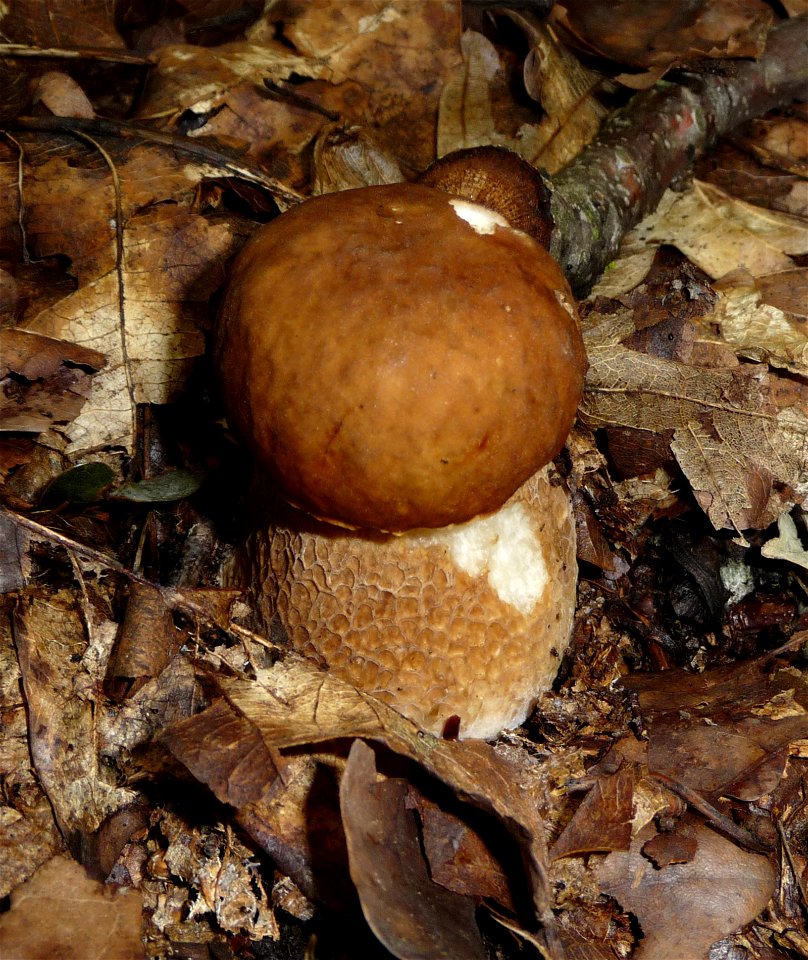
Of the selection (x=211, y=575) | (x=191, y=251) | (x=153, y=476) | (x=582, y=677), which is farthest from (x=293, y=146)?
(x=582, y=677)

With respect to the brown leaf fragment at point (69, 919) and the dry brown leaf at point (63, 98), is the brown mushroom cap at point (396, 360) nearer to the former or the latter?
the brown leaf fragment at point (69, 919)

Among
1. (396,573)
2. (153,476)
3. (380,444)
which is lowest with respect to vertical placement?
(153,476)

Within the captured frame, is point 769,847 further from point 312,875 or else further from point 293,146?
point 293,146

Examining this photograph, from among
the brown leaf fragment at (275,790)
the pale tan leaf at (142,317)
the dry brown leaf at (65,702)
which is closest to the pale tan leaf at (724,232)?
the pale tan leaf at (142,317)

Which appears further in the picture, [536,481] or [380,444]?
[536,481]

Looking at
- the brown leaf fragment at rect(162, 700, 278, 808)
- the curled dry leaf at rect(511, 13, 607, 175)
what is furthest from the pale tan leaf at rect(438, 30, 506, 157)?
the brown leaf fragment at rect(162, 700, 278, 808)

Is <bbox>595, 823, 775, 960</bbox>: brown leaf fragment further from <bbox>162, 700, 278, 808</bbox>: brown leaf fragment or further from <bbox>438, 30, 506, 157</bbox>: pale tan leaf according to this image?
<bbox>438, 30, 506, 157</bbox>: pale tan leaf

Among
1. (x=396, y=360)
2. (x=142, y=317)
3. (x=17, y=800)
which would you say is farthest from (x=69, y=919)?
(x=142, y=317)
